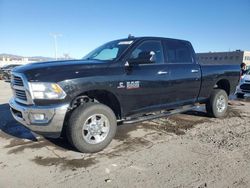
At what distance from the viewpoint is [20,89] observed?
3.95m

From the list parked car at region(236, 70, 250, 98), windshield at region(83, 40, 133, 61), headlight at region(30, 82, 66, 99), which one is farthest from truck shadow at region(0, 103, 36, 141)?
parked car at region(236, 70, 250, 98)

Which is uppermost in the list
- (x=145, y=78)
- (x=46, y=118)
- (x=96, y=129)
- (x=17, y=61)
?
(x=17, y=61)

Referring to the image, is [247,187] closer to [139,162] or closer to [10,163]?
[139,162]

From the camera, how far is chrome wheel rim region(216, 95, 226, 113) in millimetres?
6590

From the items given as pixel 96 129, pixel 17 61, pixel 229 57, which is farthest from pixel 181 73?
pixel 229 57

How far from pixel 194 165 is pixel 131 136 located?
1653mm

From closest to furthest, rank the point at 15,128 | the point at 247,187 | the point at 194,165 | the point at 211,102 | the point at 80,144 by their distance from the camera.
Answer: the point at 247,187 → the point at 194,165 → the point at 80,144 → the point at 15,128 → the point at 211,102

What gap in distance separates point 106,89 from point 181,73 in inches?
80.3

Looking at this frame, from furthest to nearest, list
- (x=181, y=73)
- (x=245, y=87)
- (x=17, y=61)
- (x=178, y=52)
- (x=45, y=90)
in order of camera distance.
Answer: (x=17, y=61) → (x=245, y=87) → (x=178, y=52) → (x=181, y=73) → (x=45, y=90)

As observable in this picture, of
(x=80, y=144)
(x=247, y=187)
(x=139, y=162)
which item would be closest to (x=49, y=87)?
(x=80, y=144)

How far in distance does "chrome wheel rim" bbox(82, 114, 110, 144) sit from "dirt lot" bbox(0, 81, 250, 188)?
246 millimetres

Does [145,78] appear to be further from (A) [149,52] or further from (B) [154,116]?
(B) [154,116]

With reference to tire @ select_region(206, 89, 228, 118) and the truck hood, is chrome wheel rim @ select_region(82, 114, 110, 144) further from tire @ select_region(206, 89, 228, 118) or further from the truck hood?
tire @ select_region(206, 89, 228, 118)

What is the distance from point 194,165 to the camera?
3604mm
